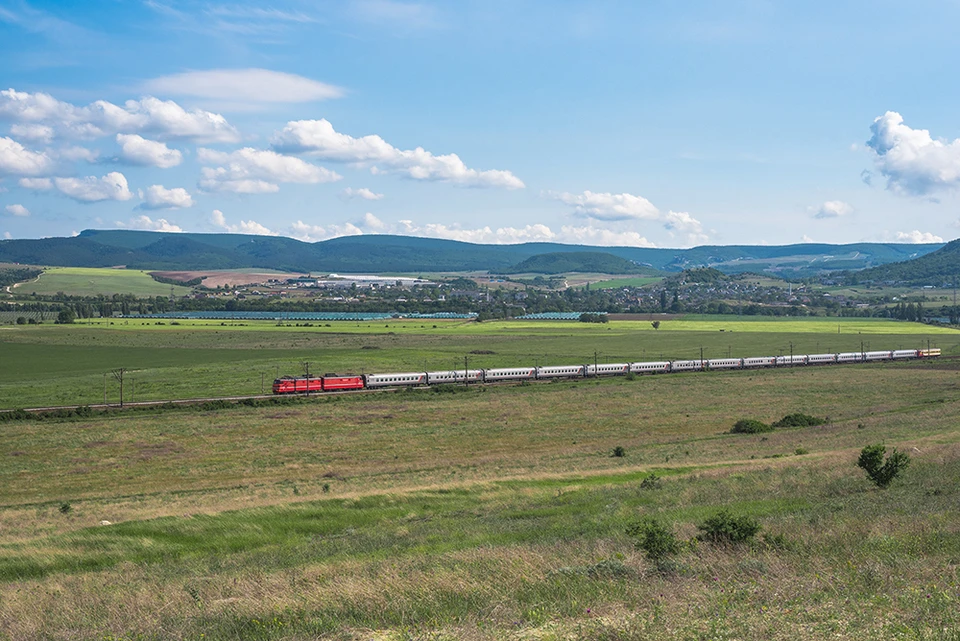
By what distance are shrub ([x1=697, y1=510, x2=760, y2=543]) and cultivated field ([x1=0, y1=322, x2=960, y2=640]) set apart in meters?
0.32

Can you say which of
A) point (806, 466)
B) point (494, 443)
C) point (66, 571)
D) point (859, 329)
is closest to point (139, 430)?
point (494, 443)

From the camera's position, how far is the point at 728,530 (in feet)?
52.5

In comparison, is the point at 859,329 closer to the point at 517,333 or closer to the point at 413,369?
the point at 517,333

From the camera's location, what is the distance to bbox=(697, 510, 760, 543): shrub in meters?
15.9

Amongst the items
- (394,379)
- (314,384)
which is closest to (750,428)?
(394,379)

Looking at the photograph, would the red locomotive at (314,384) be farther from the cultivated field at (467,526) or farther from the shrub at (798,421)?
the shrub at (798,421)

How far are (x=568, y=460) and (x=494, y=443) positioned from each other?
1198 centimetres

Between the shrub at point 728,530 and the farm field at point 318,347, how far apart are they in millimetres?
66991

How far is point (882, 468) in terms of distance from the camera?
2395cm

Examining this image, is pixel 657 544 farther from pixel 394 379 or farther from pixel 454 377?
pixel 454 377

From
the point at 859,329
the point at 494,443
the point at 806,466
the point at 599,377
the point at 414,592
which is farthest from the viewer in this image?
the point at 859,329

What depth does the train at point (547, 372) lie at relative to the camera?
3226 inches

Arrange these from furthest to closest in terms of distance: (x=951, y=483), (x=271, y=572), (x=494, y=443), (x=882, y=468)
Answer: (x=494, y=443)
(x=882, y=468)
(x=951, y=483)
(x=271, y=572)

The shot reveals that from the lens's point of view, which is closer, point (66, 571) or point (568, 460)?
point (66, 571)
